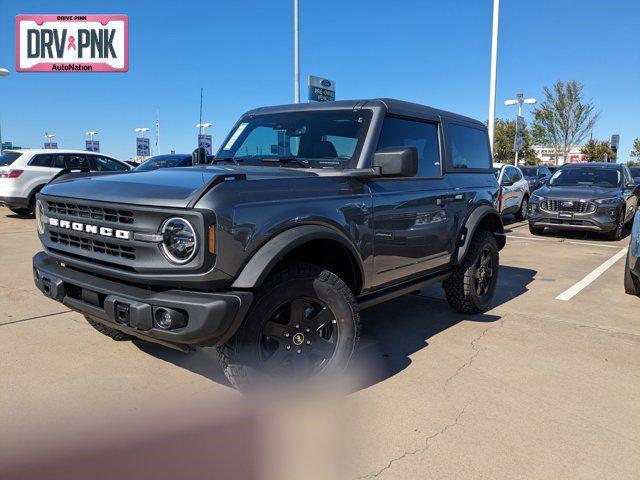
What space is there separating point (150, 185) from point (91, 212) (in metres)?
0.42

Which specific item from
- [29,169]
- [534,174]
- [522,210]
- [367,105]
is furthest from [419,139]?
[534,174]

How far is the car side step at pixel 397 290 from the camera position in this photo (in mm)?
3494

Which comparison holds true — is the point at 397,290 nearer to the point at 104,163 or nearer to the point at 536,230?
the point at 536,230

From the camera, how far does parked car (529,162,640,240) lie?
34.9ft

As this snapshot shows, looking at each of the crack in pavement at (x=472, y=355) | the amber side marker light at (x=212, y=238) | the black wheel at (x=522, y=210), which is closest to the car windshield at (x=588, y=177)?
the black wheel at (x=522, y=210)

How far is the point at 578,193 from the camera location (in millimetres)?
11008

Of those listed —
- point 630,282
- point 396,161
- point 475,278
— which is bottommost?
point 630,282

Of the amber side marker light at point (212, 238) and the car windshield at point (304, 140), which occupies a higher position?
the car windshield at point (304, 140)

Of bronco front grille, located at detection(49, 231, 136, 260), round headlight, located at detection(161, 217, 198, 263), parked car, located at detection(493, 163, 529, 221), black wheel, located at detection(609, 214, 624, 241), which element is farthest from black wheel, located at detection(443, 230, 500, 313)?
parked car, located at detection(493, 163, 529, 221)

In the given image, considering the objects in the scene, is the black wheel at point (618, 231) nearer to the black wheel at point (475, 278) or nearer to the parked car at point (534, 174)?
the black wheel at point (475, 278)

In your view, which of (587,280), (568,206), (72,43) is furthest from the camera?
(72,43)

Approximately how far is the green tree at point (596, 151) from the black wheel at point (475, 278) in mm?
49144

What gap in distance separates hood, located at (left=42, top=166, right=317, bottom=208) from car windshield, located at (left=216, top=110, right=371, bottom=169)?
26 centimetres

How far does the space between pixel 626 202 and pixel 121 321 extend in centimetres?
1167
